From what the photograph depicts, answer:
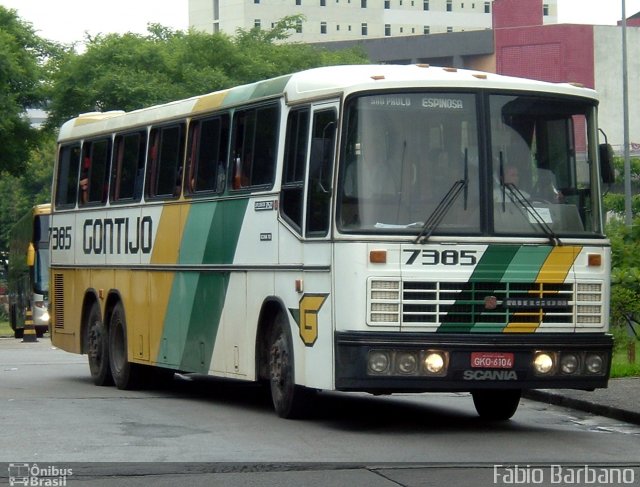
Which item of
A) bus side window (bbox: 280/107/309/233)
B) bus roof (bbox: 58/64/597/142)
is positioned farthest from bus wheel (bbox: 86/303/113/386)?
bus side window (bbox: 280/107/309/233)

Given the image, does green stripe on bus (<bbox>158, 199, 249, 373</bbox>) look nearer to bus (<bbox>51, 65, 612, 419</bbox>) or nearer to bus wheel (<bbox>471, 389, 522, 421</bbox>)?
bus (<bbox>51, 65, 612, 419</bbox>)

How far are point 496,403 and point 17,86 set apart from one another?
33060 millimetres

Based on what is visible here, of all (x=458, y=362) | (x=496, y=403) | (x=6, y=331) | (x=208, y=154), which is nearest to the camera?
(x=458, y=362)

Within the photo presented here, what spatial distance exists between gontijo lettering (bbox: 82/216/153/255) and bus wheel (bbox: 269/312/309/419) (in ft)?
13.2

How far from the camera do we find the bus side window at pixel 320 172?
1328 cm

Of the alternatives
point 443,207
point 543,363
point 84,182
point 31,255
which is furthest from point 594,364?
point 31,255

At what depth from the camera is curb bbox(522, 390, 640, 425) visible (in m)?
15.0

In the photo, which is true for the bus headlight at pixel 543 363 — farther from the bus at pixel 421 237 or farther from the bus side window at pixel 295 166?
the bus side window at pixel 295 166

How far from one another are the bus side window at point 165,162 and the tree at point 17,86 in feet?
86.4

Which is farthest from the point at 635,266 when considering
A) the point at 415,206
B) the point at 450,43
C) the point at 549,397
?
Result: the point at 450,43

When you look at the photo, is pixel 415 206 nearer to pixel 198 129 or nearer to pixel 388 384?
pixel 388 384

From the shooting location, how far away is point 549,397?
17.3 meters

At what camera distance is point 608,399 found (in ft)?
53.4

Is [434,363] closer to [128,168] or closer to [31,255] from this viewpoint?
[128,168]
